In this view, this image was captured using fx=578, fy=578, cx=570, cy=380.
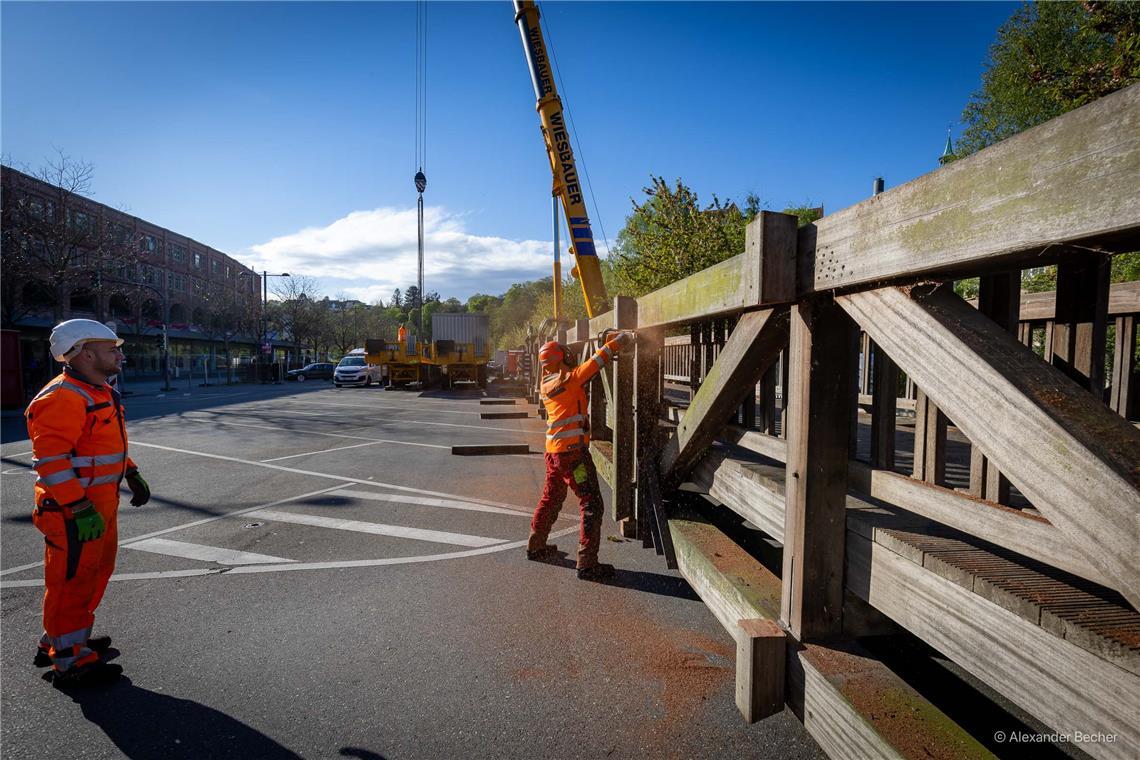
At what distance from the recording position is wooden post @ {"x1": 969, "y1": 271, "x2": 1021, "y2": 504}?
5.53 ft

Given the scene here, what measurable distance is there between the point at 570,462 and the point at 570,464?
2 cm

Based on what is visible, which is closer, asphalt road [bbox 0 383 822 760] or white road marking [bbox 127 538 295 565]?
asphalt road [bbox 0 383 822 760]

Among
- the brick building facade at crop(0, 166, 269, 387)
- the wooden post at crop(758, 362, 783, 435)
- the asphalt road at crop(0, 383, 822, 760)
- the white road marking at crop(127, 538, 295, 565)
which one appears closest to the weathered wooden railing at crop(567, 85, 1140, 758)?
the wooden post at crop(758, 362, 783, 435)

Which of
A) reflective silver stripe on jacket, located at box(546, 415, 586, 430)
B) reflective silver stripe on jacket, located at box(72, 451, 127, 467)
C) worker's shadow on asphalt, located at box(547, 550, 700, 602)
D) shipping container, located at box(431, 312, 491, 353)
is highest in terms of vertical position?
shipping container, located at box(431, 312, 491, 353)

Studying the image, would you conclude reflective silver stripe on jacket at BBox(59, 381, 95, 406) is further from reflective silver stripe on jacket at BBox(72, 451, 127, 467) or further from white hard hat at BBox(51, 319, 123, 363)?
reflective silver stripe on jacket at BBox(72, 451, 127, 467)

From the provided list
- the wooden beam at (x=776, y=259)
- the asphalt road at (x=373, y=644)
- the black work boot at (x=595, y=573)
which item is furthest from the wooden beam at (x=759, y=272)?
the black work boot at (x=595, y=573)

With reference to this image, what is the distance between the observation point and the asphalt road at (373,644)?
8.32ft

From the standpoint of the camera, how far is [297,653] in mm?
3252

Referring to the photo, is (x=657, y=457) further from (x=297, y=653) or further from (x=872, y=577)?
(x=297, y=653)

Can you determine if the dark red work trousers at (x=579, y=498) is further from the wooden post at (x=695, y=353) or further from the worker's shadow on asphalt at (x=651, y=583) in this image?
the wooden post at (x=695, y=353)

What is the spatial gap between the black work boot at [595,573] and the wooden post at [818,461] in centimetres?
230

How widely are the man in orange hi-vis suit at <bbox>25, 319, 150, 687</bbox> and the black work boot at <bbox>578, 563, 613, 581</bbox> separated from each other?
109 inches

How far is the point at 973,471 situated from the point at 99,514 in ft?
13.2

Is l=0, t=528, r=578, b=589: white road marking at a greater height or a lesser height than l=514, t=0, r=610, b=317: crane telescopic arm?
lesser
